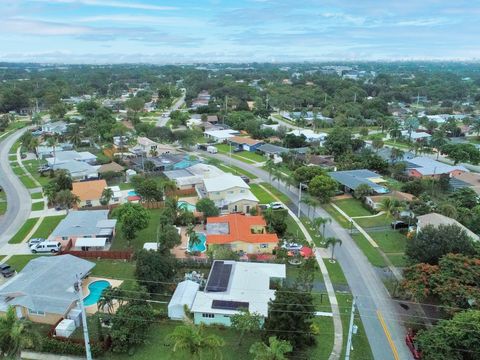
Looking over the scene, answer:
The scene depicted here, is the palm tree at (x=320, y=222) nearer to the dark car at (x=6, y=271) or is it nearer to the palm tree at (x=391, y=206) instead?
the palm tree at (x=391, y=206)

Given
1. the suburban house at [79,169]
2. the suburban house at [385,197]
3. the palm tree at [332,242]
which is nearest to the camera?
the palm tree at [332,242]

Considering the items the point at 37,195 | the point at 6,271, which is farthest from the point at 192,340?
the point at 37,195

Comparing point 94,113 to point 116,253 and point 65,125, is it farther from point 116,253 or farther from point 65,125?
point 116,253

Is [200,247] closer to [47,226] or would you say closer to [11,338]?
[47,226]

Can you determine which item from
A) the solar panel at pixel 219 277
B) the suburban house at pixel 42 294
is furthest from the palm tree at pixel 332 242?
the suburban house at pixel 42 294

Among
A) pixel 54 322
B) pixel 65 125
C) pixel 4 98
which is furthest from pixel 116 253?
pixel 4 98

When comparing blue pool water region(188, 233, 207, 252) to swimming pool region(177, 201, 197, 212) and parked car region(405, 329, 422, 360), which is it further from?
parked car region(405, 329, 422, 360)

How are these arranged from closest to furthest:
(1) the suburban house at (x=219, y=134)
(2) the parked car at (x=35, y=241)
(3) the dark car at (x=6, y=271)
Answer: (3) the dark car at (x=6, y=271) → (2) the parked car at (x=35, y=241) → (1) the suburban house at (x=219, y=134)
